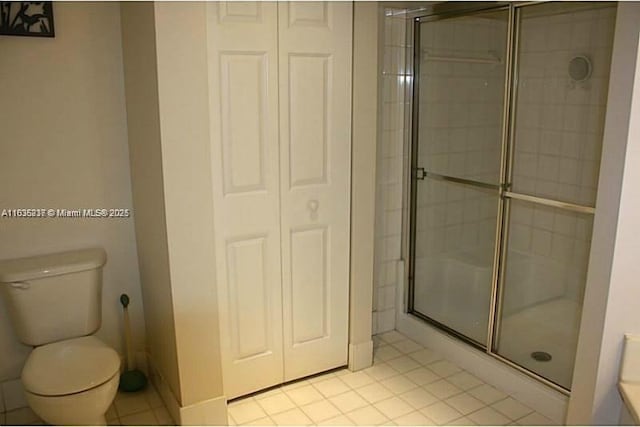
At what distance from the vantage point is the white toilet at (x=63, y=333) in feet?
6.88

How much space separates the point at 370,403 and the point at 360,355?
337 millimetres

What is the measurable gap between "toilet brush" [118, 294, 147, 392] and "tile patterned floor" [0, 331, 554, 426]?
0.04 metres

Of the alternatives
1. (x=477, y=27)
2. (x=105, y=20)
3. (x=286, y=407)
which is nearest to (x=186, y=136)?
(x=105, y=20)

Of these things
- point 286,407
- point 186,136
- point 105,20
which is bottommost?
point 286,407

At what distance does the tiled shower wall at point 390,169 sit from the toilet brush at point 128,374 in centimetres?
134

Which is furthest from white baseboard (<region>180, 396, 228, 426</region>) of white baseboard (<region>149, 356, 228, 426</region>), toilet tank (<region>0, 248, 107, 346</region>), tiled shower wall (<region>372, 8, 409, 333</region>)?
tiled shower wall (<region>372, 8, 409, 333</region>)

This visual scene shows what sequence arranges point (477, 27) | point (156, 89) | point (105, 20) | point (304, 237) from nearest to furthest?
point (156, 89), point (105, 20), point (304, 237), point (477, 27)

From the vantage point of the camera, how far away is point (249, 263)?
2498 mm

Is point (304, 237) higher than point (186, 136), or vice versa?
point (186, 136)

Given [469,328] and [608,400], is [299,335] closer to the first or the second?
[469,328]

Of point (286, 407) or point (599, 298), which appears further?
point (286, 407)

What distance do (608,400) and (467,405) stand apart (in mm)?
630

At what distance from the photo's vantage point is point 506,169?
9.11 feet

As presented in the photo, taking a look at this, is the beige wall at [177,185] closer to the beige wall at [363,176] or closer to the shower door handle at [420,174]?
the beige wall at [363,176]
